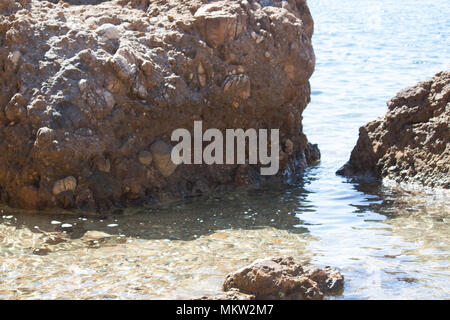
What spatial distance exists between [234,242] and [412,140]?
2577 mm

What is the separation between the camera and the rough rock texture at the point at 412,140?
21.4 feet

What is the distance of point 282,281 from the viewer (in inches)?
160

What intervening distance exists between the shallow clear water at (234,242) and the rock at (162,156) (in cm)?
34

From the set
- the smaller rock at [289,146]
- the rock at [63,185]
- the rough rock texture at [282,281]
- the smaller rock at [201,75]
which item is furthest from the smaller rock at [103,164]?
the smaller rock at [289,146]

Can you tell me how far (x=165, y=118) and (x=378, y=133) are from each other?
2.38 m

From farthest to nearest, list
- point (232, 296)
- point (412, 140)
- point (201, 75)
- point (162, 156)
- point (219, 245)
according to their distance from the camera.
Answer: point (412, 140) < point (201, 75) < point (162, 156) < point (219, 245) < point (232, 296)

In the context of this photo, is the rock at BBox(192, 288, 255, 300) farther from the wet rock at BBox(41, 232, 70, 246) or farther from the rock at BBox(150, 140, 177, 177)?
the rock at BBox(150, 140, 177, 177)

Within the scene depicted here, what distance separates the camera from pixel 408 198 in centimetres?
629

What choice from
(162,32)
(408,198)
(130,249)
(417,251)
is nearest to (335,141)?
(408,198)

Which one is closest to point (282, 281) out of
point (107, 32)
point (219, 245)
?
point (219, 245)

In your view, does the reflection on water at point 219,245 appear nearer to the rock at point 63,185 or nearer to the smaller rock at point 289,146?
the rock at point 63,185

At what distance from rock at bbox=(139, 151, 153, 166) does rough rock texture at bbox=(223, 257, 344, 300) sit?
1.98 meters

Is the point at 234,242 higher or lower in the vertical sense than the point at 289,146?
lower

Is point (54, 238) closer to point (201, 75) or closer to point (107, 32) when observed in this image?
point (107, 32)
